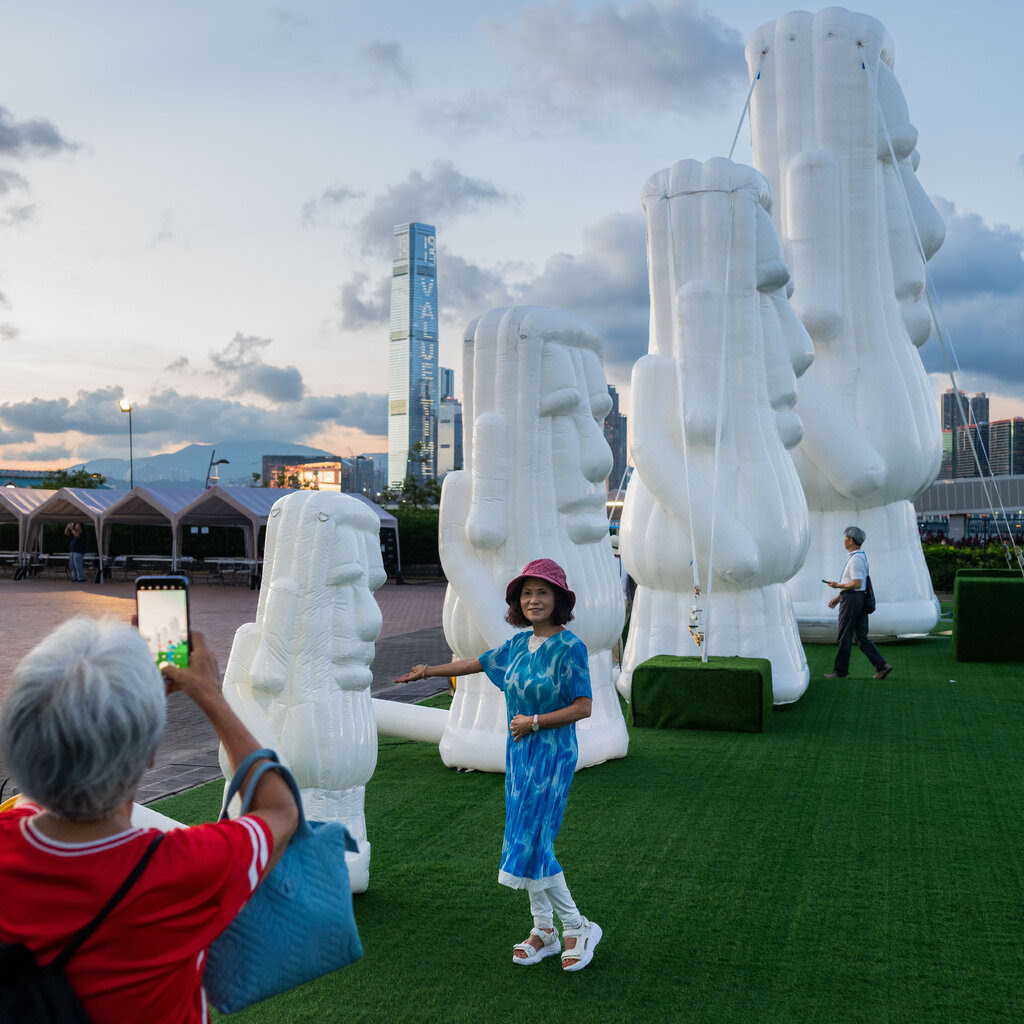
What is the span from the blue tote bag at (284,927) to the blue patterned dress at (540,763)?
1916mm

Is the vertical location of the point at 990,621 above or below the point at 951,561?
below

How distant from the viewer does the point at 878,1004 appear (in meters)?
3.44

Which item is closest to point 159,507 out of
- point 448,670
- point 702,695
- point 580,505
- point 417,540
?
point 417,540

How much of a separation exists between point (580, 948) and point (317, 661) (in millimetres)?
1536

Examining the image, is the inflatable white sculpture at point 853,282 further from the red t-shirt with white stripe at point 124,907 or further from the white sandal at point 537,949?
the red t-shirt with white stripe at point 124,907

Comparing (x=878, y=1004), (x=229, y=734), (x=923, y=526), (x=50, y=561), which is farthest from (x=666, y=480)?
(x=923, y=526)

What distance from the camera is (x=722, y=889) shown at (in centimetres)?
450

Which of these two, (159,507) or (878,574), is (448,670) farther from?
(159,507)

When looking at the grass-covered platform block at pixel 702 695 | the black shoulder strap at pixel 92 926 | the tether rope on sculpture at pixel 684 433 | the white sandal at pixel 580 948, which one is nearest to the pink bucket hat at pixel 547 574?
the white sandal at pixel 580 948

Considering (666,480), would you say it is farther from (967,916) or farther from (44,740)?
(44,740)

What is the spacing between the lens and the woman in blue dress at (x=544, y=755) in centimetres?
365

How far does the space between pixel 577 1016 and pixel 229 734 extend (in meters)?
2.15

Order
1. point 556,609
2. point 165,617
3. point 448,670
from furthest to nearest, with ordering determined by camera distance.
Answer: point 448,670, point 556,609, point 165,617

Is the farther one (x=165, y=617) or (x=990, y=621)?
(x=990, y=621)
